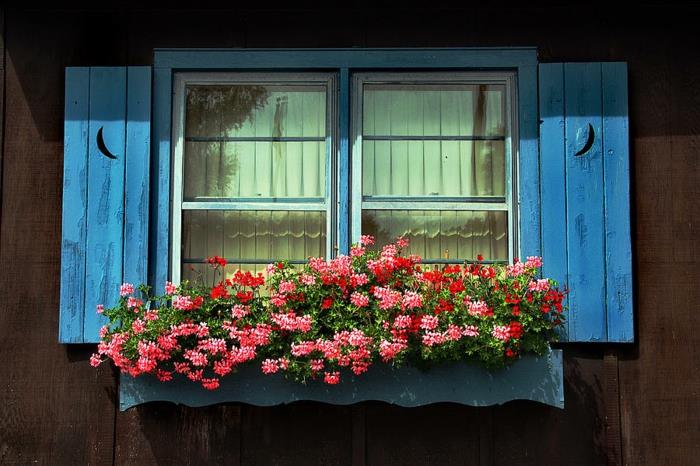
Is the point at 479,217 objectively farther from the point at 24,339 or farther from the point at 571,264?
the point at 24,339

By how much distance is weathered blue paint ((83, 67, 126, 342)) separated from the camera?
3.70 metres

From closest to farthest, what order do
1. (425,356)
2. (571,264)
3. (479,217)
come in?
(425,356), (571,264), (479,217)

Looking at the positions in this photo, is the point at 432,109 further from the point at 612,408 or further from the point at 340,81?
the point at 612,408

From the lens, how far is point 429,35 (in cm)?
392

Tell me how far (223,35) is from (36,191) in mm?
1064

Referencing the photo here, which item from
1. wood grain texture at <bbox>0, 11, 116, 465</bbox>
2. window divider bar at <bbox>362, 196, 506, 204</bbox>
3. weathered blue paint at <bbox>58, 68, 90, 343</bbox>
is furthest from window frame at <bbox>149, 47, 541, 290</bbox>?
wood grain texture at <bbox>0, 11, 116, 465</bbox>

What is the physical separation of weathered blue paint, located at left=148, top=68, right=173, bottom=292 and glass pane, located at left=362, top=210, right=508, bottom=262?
87 cm

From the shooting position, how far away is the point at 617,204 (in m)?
3.71

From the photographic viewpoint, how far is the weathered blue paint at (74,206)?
12.1 feet

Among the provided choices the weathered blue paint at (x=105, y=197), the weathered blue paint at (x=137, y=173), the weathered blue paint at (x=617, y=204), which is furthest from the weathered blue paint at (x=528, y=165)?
the weathered blue paint at (x=105, y=197)

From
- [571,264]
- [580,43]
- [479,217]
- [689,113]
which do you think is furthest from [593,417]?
[580,43]

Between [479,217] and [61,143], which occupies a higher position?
[61,143]

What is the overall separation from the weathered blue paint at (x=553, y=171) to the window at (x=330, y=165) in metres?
0.18

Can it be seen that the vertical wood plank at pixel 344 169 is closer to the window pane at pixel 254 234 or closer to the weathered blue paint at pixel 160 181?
the window pane at pixel 254 234
